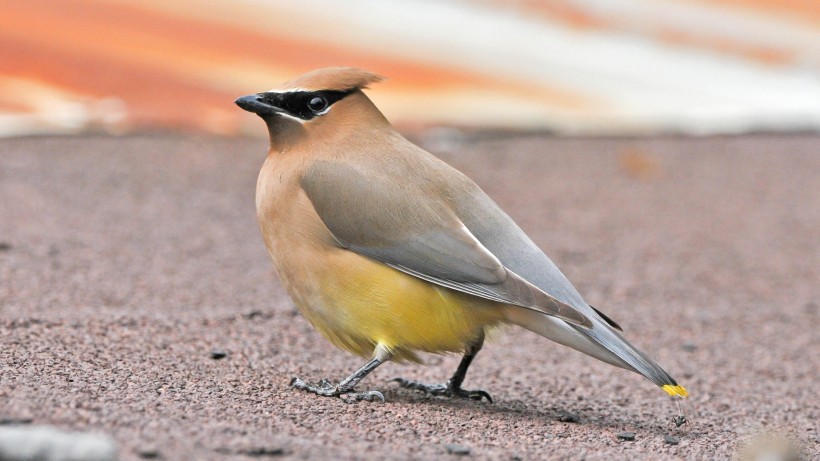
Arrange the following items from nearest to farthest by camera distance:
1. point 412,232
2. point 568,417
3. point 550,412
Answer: point 412,232, point 568,417, point 550,412

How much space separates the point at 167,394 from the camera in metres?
3.85

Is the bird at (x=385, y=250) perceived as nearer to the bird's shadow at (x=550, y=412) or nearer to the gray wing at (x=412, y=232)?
the gray wing at (x=412, y=232)

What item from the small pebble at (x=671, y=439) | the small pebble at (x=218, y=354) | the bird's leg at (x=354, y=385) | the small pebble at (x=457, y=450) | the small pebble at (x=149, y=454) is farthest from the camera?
the small pebble at (x=218, y=354)

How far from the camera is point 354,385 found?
14.2ft

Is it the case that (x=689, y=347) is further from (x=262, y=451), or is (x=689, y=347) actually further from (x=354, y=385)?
(x=262, y=451)

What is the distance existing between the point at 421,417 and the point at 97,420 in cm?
122

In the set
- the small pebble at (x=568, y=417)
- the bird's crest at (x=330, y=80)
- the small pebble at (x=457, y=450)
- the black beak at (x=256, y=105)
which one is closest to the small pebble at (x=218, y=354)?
the black beak at (x=256, y=105)

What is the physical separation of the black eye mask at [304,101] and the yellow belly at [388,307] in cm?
61

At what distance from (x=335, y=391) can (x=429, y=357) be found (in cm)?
137

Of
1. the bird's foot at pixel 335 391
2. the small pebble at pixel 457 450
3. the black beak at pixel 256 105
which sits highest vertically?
the black beak at pixel 256 105

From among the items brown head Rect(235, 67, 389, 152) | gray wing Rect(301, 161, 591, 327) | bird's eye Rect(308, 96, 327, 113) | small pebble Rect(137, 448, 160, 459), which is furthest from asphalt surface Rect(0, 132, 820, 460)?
bird's eye Rect(308, 96, 327, 113)

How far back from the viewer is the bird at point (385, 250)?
4.12m

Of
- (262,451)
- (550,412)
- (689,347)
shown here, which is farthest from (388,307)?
(689,347)

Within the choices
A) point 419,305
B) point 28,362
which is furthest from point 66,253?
point 419,305
